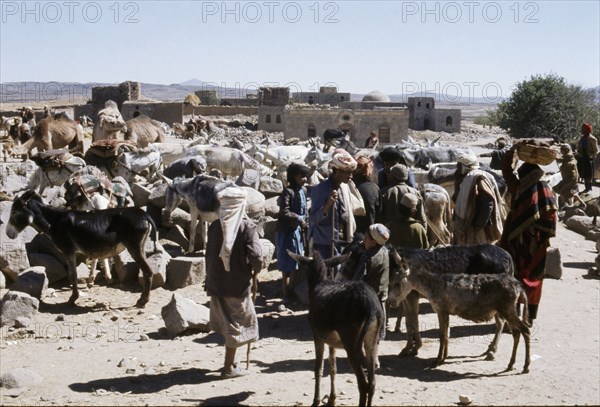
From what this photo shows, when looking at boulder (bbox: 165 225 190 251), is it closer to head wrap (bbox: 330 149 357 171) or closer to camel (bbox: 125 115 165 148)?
head wrap (bbox: 330 149 357 171)

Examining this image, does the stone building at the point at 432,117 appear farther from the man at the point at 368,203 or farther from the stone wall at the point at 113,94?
the man at the point at 368,203

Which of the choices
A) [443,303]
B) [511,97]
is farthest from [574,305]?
[511,97]

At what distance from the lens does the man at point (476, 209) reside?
779cm

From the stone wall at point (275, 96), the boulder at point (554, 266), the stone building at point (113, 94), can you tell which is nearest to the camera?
the boulder at point (554, 266)

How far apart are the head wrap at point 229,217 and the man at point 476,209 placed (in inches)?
112

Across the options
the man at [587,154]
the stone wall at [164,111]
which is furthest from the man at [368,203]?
the stone wall at [164,111]

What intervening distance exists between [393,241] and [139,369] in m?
2.64

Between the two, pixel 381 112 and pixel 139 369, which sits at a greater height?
pixel 381 112

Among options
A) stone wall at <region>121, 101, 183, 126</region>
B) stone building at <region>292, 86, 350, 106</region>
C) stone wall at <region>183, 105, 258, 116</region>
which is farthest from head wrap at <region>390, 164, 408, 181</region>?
stone building at <region>292, 86, 350, 106</region>

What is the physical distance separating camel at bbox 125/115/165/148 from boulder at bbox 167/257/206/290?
1041 centimetres

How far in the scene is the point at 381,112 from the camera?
147 feet

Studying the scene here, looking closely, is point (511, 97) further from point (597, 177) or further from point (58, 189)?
point (58, 189)

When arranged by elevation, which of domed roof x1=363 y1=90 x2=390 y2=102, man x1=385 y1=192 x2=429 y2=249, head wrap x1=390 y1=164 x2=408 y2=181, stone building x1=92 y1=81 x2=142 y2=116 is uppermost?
domed roof x1=363 y1=90 x2=390 y2=102

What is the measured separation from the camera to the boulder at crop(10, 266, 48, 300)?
8453 millimetres
